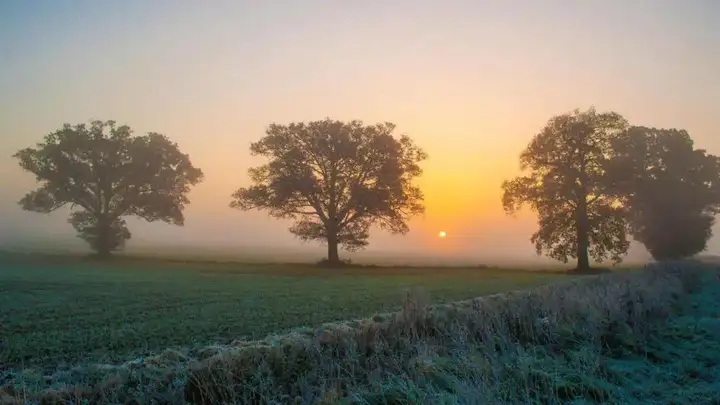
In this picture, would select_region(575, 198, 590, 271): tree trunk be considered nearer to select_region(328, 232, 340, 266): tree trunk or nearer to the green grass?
select_region(328, 232, 340, 266): tree trunk

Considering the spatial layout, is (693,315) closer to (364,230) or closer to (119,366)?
(119,366)

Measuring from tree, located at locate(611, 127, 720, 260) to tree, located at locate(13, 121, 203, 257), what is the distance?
50.2m

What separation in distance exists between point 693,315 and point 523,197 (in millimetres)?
31911

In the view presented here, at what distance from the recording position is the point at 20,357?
10906 millimetres

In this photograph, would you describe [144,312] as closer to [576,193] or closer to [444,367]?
[444,367]

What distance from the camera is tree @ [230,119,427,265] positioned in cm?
4891

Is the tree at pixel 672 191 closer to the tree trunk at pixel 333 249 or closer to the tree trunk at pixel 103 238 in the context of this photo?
the tree trunk at pixel 333 249

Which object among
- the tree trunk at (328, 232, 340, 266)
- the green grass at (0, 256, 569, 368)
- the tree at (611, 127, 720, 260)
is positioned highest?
the tree at (611, 127, 720, 260)

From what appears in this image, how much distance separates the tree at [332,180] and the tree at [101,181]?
13907 mm

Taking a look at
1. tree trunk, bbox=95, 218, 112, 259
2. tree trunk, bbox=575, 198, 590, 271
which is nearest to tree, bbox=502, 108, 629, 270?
tree trunk, bbox=575, 198, 590, 271

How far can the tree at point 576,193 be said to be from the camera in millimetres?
44469

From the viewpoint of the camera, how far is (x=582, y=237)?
→ 44.6 meters

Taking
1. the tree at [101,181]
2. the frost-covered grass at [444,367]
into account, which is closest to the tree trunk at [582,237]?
the frost-covered grass at [444,367]

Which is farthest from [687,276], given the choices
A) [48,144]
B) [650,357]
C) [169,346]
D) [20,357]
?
[48,144]
